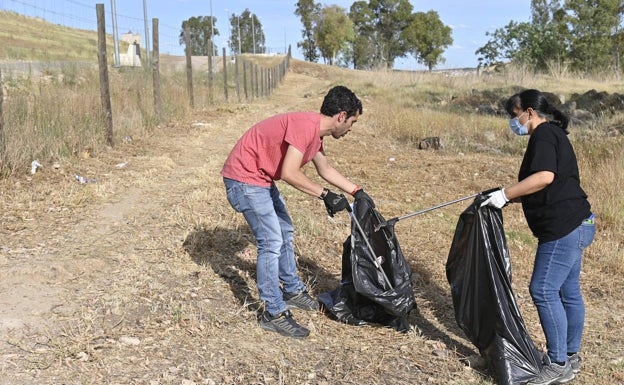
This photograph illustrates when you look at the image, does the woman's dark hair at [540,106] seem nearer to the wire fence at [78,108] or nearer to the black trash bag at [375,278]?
the black trash bag at [375,278]

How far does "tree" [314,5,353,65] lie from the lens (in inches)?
2416

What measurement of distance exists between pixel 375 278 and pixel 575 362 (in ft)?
4.17

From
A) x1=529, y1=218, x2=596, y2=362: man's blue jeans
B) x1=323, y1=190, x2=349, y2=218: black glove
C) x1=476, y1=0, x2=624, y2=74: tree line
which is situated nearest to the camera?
x1=529, y1=218, x2=596, y2=362: man's blue jeans

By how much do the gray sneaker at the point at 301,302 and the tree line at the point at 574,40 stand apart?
3449 cm

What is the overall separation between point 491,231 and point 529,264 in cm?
211

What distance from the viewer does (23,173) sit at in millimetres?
6852

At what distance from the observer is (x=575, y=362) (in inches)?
135

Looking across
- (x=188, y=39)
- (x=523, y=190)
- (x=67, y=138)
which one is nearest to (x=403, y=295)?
(x=523, y=190)

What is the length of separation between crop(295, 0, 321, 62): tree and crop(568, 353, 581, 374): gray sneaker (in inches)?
2575

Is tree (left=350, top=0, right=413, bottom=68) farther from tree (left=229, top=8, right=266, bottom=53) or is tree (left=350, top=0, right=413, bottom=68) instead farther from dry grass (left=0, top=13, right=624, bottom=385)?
dry grass (left=0, top=13, right=624, bottom=385)

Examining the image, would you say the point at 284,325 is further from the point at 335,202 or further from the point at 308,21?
the point at 308,21

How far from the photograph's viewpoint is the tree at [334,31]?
61375 mm

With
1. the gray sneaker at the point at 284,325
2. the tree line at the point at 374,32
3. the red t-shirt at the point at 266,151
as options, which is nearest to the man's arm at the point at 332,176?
the red t-shirt at the point at 266,151

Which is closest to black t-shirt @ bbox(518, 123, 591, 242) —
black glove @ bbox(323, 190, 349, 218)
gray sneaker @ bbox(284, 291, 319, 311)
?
black glove @ bbox(323, 190, 349, 218)
